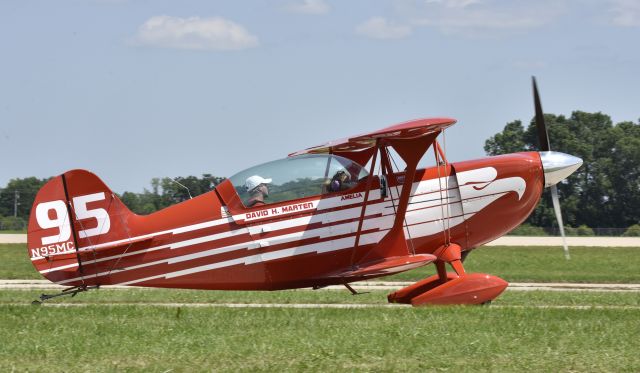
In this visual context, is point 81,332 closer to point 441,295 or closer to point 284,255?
point 284,255

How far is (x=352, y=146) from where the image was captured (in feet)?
46.4

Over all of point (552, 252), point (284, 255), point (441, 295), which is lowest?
point (552, 252)

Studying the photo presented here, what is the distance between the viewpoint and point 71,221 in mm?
13375

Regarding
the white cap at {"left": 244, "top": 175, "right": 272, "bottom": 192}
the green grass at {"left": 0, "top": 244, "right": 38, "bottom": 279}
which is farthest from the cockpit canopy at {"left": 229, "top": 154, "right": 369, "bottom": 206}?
the green grass at {"left": 0, "top": 244, "right": 38, "bottom": 279}

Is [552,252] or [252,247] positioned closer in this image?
[252,247]

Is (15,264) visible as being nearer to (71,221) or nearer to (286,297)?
(286,297)

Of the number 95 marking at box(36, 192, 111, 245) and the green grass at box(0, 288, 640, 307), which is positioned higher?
the number 95 marking at box(36, 192, 111, 245)

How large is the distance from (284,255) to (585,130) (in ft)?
227

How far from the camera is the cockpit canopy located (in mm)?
13562

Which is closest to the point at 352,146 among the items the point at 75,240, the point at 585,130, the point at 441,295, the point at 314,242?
the point at 314,242

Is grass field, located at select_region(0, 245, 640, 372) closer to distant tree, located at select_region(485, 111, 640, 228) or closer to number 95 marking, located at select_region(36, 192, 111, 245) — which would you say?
number 95 marking, located at select_region(36, 192, 111, 245)

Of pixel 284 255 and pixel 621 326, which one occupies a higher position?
pixel 284 255

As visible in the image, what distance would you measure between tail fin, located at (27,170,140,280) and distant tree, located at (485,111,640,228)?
163ft

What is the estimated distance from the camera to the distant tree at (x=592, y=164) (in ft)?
218
